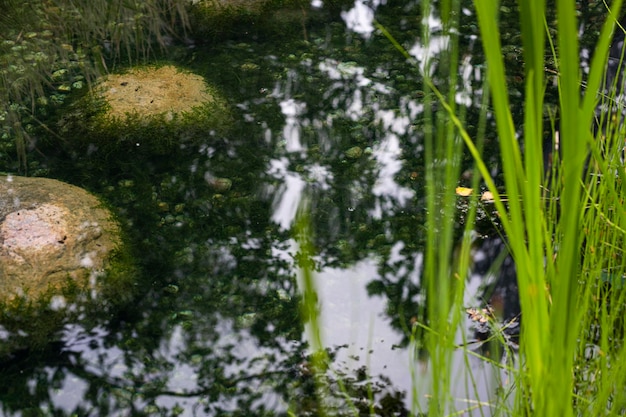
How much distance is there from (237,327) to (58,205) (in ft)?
2.67

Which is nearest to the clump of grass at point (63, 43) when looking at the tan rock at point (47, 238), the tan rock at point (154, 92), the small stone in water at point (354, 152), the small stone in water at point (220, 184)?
the tan rock at point (154, 92)

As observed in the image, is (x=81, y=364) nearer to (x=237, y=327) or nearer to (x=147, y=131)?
(x=237, y=327)

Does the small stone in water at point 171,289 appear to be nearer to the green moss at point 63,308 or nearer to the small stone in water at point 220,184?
the green moss at point 63,308

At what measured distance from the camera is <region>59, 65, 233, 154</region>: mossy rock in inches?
117

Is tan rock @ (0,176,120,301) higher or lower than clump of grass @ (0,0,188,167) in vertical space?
lower

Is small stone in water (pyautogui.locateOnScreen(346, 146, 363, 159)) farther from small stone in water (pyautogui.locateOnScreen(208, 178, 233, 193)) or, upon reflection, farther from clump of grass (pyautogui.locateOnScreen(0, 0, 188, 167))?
clump of grass (pyautogui.locateOnScreen(0, 0, 188, 167))

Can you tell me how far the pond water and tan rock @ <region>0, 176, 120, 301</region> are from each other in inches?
6.1

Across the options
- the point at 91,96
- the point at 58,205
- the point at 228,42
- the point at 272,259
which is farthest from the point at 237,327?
the point at 228,42

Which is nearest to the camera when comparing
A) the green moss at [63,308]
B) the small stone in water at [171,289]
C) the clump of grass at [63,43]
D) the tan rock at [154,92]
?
the green moss at [63,308]

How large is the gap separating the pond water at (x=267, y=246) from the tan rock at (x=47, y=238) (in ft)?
0.51

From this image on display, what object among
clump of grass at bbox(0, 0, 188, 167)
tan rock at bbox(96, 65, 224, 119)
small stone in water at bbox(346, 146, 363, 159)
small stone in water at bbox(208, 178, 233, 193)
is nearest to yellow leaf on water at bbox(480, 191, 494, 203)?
small stone in water at bbox(346, 146, 363, 159)

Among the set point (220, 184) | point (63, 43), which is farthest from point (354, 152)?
point (63, 43)

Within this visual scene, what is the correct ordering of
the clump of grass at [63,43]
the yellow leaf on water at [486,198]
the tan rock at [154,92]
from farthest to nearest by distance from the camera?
the clump of grass at [63,43] < the tan rock at [154,92] < the yellow leaf on water at [486,198]

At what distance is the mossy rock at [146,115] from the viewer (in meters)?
2.98
